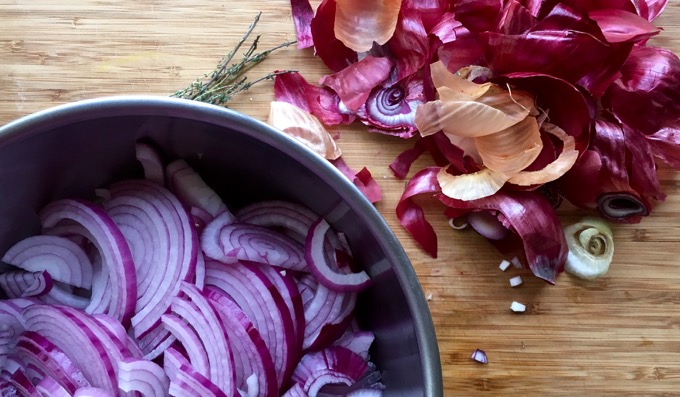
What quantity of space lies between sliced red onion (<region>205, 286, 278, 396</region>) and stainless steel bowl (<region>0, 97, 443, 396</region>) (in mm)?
209

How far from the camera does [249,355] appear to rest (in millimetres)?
1126

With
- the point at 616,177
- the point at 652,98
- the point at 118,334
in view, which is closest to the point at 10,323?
the point at 118,334

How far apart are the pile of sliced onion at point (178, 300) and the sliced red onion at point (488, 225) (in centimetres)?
28

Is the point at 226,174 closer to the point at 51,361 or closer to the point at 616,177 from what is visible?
the point at 51,361

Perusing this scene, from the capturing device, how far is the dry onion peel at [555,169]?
4.09ft

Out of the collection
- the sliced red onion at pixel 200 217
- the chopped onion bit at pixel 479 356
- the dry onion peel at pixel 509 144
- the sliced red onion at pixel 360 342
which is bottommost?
the chopped onion bit at pixel 479 356

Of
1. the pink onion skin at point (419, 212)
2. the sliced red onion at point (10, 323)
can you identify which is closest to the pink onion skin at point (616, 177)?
the pink onion skin at point (419, 212)

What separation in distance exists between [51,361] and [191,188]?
1.24 feet

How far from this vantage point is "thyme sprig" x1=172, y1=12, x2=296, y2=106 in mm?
1282

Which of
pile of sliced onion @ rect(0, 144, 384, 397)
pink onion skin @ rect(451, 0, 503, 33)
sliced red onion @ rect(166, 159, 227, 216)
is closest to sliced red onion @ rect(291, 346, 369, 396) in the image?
pile of sliced onion @ rect(0, 144, 384, 397)

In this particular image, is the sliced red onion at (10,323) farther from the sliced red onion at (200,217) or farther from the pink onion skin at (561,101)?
the pink onion skin at (561,101)

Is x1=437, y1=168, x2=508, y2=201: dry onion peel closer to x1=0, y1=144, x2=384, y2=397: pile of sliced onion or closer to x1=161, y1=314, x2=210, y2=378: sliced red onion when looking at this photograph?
x1=0, y1=144, x2=384, y2=397: pile of sliced onion

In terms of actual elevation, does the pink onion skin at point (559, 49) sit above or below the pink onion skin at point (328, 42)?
below

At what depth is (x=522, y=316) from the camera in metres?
1.31
